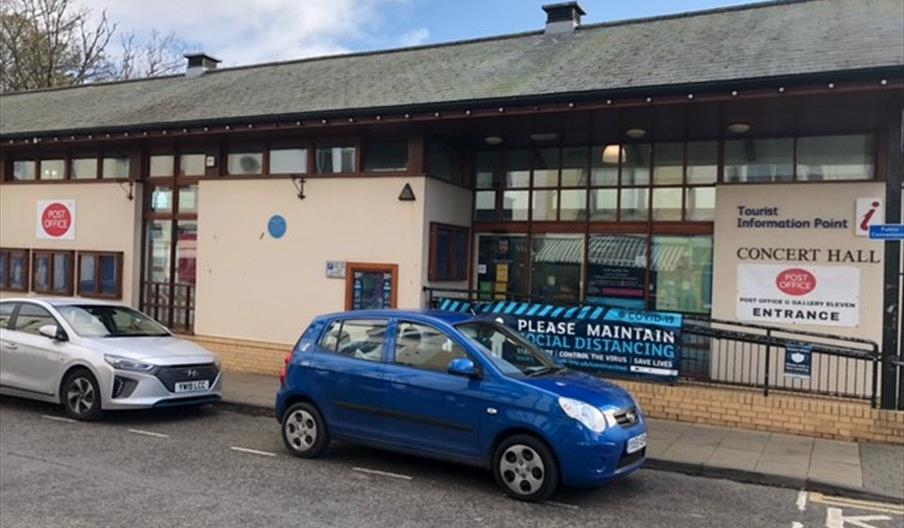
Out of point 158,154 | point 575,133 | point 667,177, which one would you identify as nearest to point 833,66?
point 667,177

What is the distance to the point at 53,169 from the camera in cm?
1471

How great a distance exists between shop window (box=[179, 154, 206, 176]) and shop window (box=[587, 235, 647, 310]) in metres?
7.09

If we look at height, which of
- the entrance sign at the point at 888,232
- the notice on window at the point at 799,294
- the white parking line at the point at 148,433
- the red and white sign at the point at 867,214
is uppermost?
the red and white sign at the point at 867,214

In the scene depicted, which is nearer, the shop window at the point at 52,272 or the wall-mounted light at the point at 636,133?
the wall-mounted light at the point at 636,133

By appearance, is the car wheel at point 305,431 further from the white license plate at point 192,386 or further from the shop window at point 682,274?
the shop window at point 682,274

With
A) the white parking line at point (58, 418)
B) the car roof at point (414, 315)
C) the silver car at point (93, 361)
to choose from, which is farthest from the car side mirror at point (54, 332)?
the car roof at point (414, 315)

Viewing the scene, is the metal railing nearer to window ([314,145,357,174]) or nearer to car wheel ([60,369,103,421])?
window ([314,145,357,174])

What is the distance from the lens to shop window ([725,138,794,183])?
10.0 metres

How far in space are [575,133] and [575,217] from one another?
1.33 m

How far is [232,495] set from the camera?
597 centimetres

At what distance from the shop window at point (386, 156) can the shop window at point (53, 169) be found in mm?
7135

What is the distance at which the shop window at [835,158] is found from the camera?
31.2 ft

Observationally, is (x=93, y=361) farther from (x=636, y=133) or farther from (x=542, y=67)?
(x=636, y=133)

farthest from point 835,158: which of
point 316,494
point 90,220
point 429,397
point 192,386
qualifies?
point 90,220
